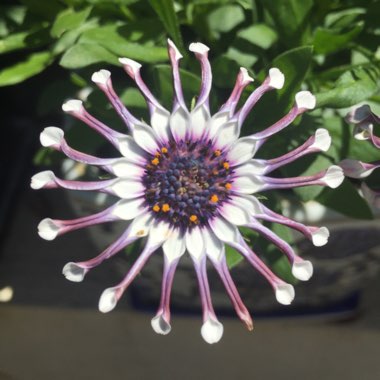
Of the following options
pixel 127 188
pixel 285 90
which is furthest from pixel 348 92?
pixel 127 188

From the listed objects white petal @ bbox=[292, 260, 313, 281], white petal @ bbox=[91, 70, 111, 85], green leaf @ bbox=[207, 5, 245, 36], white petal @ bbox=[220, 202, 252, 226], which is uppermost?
white petal @ bbox=[91, 70, 111, 85]

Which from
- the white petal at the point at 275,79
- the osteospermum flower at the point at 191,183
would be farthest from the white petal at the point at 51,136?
the white petal at the point at 275,79

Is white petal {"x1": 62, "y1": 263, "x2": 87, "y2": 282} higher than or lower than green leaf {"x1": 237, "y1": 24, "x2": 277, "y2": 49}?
lower

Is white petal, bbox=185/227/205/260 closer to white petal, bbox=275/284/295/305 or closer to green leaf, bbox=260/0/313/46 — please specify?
white petal, bbox=275/284/295/305

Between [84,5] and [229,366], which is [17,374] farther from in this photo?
[84,5]

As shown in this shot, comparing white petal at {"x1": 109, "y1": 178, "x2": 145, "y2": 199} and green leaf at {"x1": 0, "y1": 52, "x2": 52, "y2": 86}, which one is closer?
white petal at {"x1": 109, "y1": 178, "x2": 145, "y2": 199}

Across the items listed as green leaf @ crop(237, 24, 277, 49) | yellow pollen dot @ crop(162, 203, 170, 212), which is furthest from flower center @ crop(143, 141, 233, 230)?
green leaf @ crop(237, 24, 277, 49)
